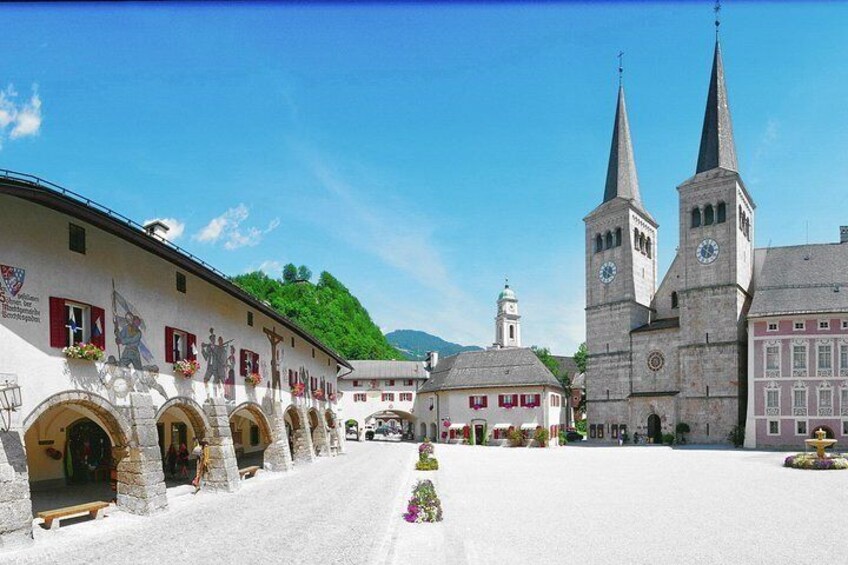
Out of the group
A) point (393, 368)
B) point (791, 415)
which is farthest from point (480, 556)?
point (393, 368)

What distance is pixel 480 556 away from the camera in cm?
1323

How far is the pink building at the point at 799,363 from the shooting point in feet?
158

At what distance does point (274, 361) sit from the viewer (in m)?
30.9

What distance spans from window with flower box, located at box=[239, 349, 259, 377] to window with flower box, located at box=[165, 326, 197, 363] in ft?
14.0

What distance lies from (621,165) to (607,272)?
11.9 meters

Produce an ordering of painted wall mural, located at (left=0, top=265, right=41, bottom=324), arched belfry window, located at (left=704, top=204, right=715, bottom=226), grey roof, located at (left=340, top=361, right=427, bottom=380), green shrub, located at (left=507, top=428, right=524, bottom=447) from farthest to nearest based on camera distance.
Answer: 1. grey roof, located at (left=340, top=361, right=427, bottom=380)
2. arched belfry window, located at (left=704, top=204, right=715, bottom=226)
3. green shrub, located at (left=507, top=428, right=524, bottom=447)
4. painted wall mural, located at (left=0, top=265, right=41, bottom=324)

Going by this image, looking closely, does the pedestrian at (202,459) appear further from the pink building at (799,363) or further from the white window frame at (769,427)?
the white window frame at (769,427)

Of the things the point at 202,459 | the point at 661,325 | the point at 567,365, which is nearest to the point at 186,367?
the point at 202,459

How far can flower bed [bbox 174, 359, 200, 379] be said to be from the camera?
20.6 m

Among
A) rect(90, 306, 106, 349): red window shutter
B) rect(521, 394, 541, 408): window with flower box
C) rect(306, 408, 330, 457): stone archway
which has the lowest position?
rect(521, 394, 541, 408): window with flower box

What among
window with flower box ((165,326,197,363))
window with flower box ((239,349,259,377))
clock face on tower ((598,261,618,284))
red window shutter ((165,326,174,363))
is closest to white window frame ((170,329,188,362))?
window with flower box ((165,326,197,363))

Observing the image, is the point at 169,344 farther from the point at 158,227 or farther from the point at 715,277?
the point at 715,277

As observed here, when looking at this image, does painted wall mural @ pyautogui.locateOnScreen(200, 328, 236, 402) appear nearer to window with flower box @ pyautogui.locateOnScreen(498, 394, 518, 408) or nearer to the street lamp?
the street lamp

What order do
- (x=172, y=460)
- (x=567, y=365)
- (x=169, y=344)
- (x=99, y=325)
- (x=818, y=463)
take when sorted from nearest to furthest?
(x=99, y=325) < (x=169, y=344) < (x=172, y=460) < (x=818, y=463) < (x=567, y=365)
